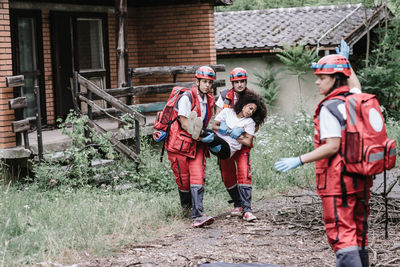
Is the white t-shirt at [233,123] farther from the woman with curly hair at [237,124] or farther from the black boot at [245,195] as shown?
the black boot at [245,195]

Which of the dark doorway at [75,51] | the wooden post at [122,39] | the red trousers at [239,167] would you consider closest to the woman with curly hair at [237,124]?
the red trousers at [239,167]

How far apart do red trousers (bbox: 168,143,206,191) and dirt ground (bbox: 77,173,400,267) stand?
0.58 meters

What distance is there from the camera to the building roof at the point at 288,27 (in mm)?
20000

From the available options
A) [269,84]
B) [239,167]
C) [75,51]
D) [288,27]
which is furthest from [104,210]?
[288,27]

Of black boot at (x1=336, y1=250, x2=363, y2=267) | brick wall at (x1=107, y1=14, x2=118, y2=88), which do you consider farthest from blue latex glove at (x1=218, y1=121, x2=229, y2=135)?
brick wall at (x1=107, y1=14, x2=118, y2=88)

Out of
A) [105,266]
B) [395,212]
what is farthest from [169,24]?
[105,266]

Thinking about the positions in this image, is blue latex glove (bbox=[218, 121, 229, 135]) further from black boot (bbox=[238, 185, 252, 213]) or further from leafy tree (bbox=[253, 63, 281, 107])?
leafy tree (bbox=[253, 63, 281, 107])

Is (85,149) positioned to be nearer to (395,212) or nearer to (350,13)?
(395,212)

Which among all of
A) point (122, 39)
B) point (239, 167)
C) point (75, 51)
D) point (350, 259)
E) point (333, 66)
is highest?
point (122, 39)

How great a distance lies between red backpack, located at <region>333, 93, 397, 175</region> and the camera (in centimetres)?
456

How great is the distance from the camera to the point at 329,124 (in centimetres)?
469

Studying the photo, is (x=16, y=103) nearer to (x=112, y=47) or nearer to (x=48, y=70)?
(x=48, y=70)

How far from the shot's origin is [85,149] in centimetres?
905

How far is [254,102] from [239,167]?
0.82 meters
